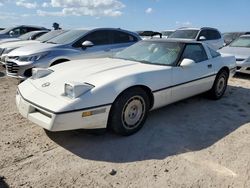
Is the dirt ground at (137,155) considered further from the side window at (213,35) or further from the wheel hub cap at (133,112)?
the side window at (213,35)

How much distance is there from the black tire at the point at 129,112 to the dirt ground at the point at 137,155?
5.2 inches

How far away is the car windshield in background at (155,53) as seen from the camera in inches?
190

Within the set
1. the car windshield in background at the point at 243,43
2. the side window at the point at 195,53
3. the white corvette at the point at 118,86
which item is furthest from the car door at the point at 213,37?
the white corvette at the point at 118,86

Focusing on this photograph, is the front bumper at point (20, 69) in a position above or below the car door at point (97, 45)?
below

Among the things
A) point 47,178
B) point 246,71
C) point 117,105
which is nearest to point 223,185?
point 117,105

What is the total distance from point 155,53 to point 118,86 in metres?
1.52

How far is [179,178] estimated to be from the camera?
309cm

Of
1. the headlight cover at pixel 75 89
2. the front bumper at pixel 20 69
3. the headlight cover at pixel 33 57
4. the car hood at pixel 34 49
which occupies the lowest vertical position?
the front bumper at pixel 20 69

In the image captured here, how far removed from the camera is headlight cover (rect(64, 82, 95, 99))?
11.4ft

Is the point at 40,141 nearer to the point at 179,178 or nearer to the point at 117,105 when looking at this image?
the point at 117,105

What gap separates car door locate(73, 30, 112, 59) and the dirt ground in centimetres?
294

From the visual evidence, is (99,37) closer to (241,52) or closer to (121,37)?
(121,37)

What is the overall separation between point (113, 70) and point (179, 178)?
184 cm

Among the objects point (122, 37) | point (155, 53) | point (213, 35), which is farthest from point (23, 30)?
point (155, 53)
